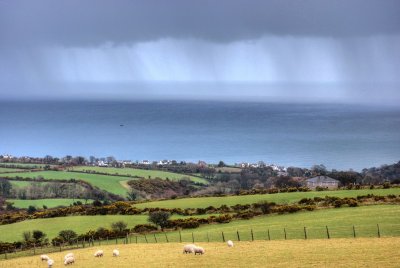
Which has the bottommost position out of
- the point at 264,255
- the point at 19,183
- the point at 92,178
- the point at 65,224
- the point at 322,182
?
the point at 264,255

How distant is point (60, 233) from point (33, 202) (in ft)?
99.8

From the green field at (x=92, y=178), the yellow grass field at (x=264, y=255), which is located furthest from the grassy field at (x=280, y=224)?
the green field at (x=92, y=178)

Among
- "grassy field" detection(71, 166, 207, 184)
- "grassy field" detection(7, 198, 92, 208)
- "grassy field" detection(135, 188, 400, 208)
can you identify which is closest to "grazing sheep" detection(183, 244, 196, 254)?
"grassy field" detection(135, 188, 400, 208)

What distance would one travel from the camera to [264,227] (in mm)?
43906

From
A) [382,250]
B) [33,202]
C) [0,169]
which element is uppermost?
[0,169]

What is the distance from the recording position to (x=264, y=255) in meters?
29.7

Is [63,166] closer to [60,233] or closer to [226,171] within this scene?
[226,171]

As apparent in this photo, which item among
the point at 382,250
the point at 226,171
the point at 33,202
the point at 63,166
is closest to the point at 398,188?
the point at 382,250

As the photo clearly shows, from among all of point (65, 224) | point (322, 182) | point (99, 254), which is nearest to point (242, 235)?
point (99, 254)

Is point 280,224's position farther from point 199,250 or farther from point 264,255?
point 264,255

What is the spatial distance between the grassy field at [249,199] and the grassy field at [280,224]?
6.58 m

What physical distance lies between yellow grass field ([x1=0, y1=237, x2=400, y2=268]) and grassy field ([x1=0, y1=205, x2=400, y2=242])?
12.7 ft

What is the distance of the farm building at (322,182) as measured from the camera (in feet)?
281

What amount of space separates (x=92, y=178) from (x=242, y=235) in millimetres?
61643
